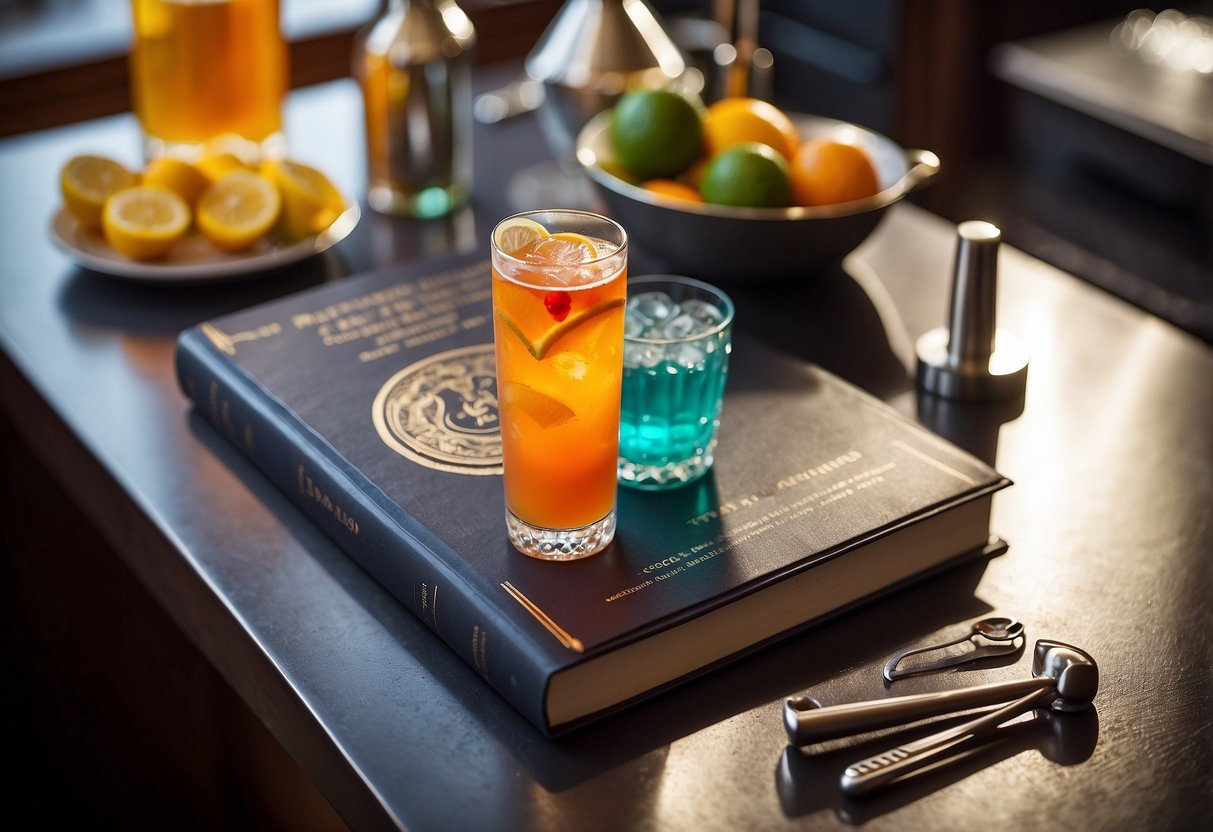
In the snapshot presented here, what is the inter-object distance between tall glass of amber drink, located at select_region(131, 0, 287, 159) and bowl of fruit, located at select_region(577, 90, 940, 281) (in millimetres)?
427

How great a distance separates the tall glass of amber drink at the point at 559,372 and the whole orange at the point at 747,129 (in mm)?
495

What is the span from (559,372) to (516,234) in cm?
9

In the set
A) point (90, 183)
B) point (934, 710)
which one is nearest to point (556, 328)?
point (934, 710)

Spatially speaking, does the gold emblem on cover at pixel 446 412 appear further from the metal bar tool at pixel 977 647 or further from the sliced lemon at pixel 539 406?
the metal bar tool at pixel 977 647

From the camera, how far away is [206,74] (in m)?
1.44

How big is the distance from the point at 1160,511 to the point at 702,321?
1.21ft

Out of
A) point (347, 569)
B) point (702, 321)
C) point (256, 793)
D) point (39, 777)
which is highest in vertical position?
point (702, 321)

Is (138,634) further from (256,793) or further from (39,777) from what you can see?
(39,777)

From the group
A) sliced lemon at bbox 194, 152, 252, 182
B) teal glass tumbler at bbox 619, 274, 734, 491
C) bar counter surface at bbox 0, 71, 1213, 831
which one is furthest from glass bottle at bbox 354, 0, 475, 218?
teal glass tumbler at bbox 619, 274, 734, 491

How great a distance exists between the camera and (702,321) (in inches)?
37.2

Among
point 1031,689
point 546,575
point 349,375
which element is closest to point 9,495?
point 349,375

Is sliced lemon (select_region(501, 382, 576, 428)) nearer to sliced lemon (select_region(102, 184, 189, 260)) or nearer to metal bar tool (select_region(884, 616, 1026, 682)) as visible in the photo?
metal bar tool (select_region(884, 616, 1026, 682))

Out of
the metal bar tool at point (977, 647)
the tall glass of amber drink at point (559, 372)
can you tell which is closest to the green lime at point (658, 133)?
the tall glass of amber drink at point (559, 372)

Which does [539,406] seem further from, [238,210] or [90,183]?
[90,183]
